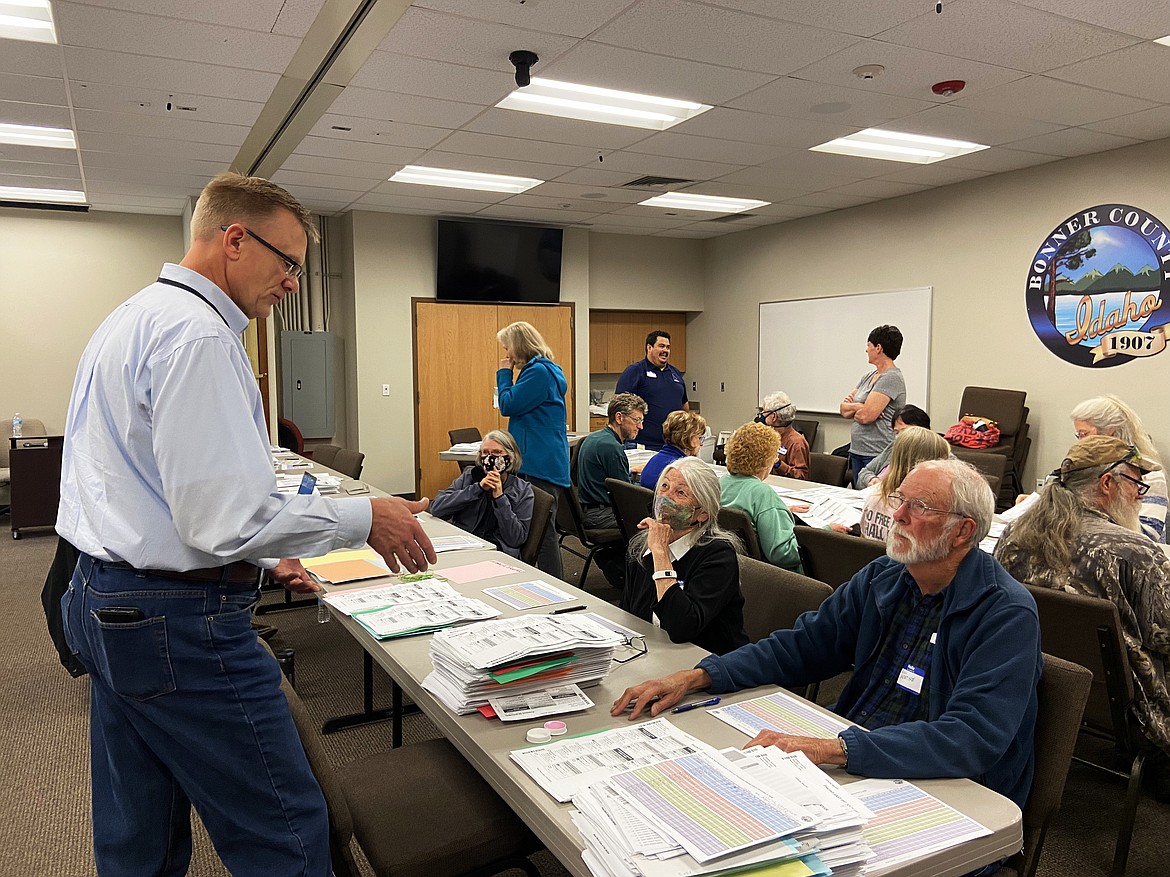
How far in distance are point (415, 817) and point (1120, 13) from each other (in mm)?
4286

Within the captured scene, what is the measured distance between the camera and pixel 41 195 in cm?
766

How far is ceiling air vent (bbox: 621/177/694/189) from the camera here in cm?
694

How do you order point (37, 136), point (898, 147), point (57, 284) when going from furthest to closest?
1. point (57, 284)
2. point (898, 147)
3. point (37, 136)

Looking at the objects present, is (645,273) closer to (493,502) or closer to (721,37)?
(721,37)

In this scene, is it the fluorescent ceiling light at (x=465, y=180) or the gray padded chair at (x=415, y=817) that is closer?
the gray padded chair at (x=415, y=817)

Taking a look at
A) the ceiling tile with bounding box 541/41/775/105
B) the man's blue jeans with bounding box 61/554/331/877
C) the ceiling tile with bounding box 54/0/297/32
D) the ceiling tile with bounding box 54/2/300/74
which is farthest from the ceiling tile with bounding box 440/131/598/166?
the man's blue jeans with bounding box 61/554/331/877

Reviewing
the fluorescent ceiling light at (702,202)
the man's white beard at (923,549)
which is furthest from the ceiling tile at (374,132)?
the man's white beard at (923,549)

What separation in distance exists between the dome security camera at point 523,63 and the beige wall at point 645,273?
5712 millimetres

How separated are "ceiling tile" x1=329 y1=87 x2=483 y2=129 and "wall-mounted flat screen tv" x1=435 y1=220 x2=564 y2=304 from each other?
3.40 m

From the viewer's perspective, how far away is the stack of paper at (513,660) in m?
1.63

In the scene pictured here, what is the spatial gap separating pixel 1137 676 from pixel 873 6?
2.85 meters

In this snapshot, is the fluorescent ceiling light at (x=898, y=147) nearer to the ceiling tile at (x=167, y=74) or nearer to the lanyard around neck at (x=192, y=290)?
the ceiling tile at (x=167, y=74)

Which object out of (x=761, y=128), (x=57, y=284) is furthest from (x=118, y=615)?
(x=57, y=284)

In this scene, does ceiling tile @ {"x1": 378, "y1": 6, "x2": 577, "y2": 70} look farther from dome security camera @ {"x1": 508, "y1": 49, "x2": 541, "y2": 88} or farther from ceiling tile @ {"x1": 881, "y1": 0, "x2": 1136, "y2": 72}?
ceiling tile @ {"x1": 881, "y1": 0, "x2": 1136, "y2": 72}
